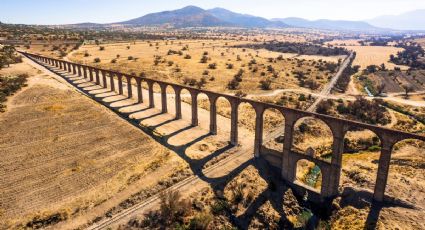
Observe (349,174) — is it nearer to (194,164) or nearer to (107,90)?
(194,164)

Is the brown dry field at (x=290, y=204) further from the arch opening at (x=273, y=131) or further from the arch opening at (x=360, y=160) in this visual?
the arch opening at (x=273, y=131)

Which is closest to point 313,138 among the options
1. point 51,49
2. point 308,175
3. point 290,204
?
point 308,175

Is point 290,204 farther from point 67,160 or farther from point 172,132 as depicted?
point 67,160

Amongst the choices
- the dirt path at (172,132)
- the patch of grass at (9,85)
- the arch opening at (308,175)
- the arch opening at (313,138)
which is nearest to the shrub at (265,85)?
the dirt path at (172,132)

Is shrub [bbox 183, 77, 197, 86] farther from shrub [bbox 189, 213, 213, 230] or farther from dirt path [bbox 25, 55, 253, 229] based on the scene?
shrub [bbox 189, 213, 213, 230]

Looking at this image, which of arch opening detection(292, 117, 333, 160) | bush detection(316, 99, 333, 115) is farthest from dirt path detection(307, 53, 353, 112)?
arch opening detection(292, 117, 333, 160)

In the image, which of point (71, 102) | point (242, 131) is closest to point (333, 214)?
point (242, 131)

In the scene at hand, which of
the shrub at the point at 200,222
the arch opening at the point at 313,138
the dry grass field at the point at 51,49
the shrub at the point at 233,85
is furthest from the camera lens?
the dry grass field at the point at 51,49

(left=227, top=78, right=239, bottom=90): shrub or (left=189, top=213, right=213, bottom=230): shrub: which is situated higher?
(left=227, top=78, right=239, bottom=90): shrub
